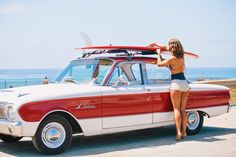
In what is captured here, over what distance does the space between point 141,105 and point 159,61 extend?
1078 mm

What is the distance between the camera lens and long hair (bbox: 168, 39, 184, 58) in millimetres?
9305

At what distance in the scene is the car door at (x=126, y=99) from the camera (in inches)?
334

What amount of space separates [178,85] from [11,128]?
350 centimetres

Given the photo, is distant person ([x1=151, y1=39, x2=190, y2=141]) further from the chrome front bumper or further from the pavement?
the chrome front bumper

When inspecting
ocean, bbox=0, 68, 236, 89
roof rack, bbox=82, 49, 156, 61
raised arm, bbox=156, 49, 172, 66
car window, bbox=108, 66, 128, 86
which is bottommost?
ocean, bbox=0, 68, 236, 89

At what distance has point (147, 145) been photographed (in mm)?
8703

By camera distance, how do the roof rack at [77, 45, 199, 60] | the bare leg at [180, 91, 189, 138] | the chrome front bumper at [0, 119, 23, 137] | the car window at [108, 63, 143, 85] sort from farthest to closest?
the bare leg at [180, 91, 189, 138] < the roof rack at [77, 45, 199, 60] < the car window at [108, 63, 143, 85] < the chrome front bumper at [0, 119, 23, 137]

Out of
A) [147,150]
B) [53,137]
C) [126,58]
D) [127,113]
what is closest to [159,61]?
[126,58]

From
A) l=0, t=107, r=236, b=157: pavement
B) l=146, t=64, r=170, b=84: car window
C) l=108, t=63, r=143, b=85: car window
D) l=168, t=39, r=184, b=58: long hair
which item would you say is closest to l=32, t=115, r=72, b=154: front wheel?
l=0, t=107, r=236, b=157: pavement

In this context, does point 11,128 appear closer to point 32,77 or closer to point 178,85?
point 178,85

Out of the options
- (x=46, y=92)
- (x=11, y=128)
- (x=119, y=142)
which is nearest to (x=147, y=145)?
(x=119, y=142)

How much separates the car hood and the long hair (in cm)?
184

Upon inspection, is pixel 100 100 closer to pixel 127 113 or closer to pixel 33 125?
pixel 127 113

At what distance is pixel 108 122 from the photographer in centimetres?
845
